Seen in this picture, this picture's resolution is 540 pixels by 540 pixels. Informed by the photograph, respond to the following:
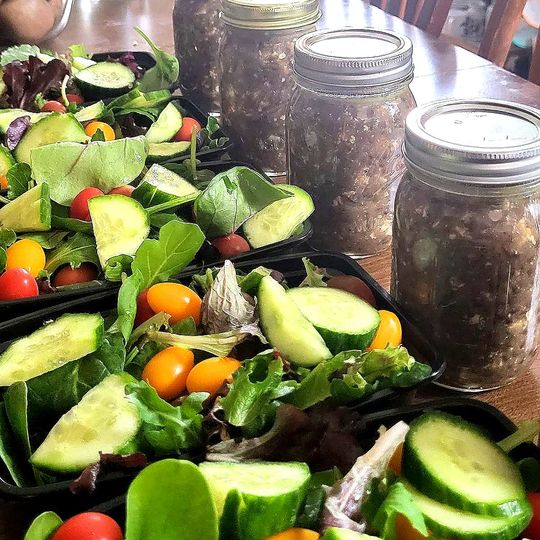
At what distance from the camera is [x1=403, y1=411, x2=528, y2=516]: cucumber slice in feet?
1.62

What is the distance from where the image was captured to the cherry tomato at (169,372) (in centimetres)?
62

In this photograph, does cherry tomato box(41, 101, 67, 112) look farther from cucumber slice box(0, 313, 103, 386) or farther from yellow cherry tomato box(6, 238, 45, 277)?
cucumber slice box(0, 313, 103, 386)

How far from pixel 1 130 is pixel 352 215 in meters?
0.51

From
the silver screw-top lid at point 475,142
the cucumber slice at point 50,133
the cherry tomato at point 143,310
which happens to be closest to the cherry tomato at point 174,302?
the cherry tomato at point 143,310

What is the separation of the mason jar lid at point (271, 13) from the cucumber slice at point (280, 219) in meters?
0.23

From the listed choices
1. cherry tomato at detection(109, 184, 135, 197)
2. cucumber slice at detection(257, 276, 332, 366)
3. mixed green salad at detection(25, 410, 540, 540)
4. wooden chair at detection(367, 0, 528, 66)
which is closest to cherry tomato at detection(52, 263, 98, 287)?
cherry tomato at detection(109, 184, 135, 197)

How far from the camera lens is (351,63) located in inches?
29.9

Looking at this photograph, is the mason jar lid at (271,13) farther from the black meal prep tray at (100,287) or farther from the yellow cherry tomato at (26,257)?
the yellow cherry tomato at (26,257)

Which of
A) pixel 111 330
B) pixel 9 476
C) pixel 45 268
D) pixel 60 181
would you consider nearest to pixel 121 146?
pixel 60 181

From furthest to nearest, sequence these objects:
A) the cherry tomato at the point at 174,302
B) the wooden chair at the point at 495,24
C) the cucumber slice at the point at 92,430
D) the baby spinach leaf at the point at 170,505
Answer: the wooden chair at the point at 495,24 → the cherry tomato at the point at 174,302 → the cucumber slice at the point at 92,430 → the baby spinach leaf at the point at 170,505

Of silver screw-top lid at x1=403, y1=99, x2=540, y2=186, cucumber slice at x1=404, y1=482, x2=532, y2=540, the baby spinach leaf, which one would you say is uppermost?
silver screw-top lid at x1=403, y1=99, x2=540, y2=186

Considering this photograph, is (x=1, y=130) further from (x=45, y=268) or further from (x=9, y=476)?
(x=9, y=476)

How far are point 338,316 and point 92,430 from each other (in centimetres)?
21

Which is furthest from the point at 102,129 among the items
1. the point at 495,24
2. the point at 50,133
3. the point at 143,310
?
the point at 495,24
